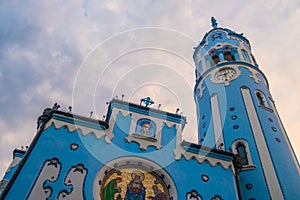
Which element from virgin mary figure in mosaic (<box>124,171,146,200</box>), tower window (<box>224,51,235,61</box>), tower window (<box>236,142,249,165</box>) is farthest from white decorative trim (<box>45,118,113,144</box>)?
tower window (<box>224,51,235,61</box>)

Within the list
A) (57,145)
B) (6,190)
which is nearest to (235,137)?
(57,145)

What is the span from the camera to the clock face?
73.2 feet

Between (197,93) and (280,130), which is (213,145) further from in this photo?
(197,93)

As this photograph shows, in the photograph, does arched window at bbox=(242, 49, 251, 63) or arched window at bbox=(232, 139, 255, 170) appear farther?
arched window at bbox=(242, 49, 251, 63)

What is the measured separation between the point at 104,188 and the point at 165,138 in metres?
4.12

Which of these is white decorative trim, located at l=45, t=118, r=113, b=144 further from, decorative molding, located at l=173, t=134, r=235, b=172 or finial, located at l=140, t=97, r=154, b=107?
finial, located at l=140, t=97, r=154, b=107

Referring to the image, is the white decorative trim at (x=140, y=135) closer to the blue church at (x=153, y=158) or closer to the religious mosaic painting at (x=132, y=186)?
the blue church at (x=153, y=158)

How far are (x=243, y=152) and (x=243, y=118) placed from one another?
2.56m

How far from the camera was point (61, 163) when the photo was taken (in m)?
12.0

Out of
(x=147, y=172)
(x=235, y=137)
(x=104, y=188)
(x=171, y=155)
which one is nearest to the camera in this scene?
(x=104, y=188)

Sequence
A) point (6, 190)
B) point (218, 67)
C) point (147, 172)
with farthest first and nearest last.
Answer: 1. point (218, 67)
2. point (147, 172)
3. point (6, 190)

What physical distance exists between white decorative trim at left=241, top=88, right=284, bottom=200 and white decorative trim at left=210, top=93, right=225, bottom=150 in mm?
1838

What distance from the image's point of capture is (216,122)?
19578 millimetres

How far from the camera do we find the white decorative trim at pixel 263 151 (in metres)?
14.7
